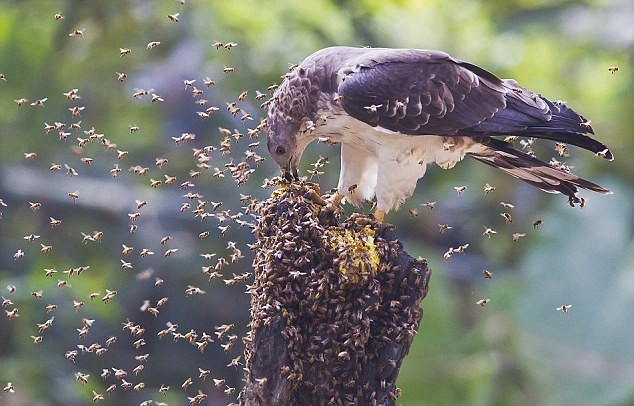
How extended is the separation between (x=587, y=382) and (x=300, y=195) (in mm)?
6232

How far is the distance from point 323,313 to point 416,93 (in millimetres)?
1231

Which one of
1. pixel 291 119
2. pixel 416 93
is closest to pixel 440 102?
pixel 416 93

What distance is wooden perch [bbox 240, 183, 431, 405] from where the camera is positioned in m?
3.83

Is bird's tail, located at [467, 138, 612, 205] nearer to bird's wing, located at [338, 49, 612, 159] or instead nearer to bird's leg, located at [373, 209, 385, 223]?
bird's wing, located at [338, 49, 612, 159]

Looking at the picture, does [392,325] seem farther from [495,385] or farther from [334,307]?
[495,385]

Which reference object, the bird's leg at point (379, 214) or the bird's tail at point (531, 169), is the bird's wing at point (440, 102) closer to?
the bird's tail at point (531, 169)

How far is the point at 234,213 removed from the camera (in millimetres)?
10055

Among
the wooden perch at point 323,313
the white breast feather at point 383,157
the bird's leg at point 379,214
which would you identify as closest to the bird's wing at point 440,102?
the white breast feather at point 383,157

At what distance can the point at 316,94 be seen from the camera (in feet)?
15.2

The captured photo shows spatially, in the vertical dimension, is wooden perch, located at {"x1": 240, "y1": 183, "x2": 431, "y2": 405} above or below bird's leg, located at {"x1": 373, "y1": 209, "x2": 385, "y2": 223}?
below

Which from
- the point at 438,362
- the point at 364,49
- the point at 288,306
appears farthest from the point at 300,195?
the point at 438,362

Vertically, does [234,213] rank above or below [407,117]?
above

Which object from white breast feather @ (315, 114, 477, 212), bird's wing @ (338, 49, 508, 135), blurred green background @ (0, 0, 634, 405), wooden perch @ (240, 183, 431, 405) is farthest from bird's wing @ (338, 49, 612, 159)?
blurred green background @ (0, 0, 634, 405)

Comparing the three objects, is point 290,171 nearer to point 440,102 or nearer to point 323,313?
point 440,102
